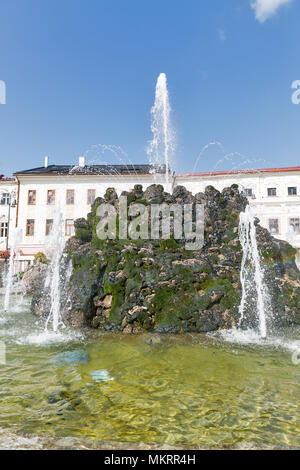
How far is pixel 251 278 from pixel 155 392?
227 inches

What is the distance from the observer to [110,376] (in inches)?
189

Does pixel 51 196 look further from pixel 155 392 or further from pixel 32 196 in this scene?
pixel 155 392

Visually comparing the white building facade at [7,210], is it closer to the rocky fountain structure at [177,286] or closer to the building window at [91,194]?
the building window at [91,194]

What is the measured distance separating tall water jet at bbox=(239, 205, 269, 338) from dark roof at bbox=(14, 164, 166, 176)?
24685mm

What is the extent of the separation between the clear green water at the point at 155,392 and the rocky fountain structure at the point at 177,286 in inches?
54.1

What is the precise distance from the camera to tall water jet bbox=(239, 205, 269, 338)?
328 inches

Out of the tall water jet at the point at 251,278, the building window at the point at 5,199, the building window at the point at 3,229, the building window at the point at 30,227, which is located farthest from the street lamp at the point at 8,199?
the tall water jet at the point at 251,278

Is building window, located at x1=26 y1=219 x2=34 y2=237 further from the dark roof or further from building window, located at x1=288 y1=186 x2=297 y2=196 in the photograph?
building window, located at x1=288 y1=186 x2=297 y2=196

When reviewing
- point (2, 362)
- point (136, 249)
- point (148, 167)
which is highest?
point (148, 167)

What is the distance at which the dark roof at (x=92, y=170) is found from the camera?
34.2 meters
